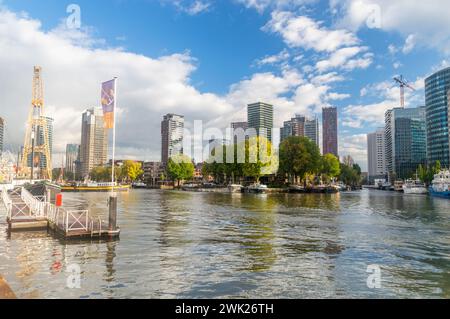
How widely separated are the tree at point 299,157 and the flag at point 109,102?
112m

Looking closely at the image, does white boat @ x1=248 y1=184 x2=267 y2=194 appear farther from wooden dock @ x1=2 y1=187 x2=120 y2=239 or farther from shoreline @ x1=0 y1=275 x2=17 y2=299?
shoreline @ x1=0 y1=275 x2=17 y2=299

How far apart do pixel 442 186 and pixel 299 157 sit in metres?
48.7

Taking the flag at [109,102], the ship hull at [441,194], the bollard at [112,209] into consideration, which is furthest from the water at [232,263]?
the ship hull at [441,194]

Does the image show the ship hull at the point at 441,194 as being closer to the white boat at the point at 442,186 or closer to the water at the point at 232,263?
the white boat at the point at 442,186

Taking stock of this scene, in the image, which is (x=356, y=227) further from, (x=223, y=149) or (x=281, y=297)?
(x=223, y=149)

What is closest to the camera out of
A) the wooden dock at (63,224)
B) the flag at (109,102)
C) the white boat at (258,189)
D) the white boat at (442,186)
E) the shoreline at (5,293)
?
the shoreline at (5,293)

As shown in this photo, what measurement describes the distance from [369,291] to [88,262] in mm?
13541

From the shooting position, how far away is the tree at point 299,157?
133075mm

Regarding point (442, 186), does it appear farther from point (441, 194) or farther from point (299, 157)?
point (299, 157)

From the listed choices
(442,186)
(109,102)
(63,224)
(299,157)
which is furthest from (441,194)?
(63,224)

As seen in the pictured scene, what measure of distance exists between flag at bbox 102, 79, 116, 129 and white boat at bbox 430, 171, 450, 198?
4132 inches

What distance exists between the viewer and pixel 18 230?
90.7 feet
